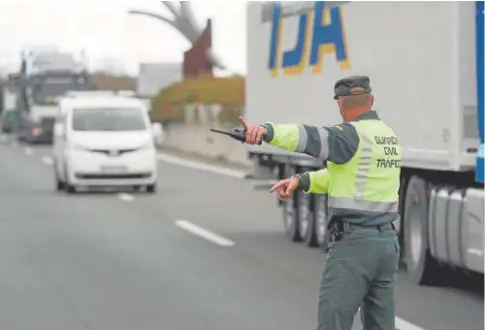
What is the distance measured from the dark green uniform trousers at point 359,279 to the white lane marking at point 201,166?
27200 millimetres

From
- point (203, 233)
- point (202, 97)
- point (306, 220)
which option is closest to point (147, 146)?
point (203, 233)

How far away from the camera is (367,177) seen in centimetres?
795

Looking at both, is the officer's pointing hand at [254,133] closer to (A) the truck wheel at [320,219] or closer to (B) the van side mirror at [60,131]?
(A) the truck wheel at [320,219]

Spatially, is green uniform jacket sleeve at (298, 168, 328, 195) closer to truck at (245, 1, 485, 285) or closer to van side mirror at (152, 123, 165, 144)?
truck at (245, 1, 485, 285)

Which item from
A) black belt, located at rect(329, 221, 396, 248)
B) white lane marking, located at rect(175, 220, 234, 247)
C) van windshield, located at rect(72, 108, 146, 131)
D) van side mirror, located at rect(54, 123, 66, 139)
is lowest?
white lane marking, located at rect(175, 220, 234, 247)

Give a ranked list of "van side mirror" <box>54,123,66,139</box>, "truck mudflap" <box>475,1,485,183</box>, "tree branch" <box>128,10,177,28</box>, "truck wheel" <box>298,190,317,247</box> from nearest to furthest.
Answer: "truck mudflap" <box>475,1,485,183</box>
"truck wheel" <box>298,190,317,247</box>
"van side mirror" <box>54,123,66,139</box>
"tree branch" <box>128,10,177,28</box>

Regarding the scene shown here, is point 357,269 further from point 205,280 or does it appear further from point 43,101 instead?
point 43,101

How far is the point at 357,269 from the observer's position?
7930 mm

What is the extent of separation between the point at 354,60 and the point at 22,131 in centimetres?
4915

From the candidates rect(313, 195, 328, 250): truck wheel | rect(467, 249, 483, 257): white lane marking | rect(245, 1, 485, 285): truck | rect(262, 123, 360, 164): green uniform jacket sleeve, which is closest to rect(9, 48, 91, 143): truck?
rect(245, 1, 485, 285): truck

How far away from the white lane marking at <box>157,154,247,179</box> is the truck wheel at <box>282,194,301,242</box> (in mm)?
15311

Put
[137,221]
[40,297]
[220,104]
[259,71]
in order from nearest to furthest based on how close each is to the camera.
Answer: [40,297]
[259,71]
[137,221]
[220,104]

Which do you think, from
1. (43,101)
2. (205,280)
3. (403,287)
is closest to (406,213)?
(403,287)

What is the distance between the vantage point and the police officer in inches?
311
